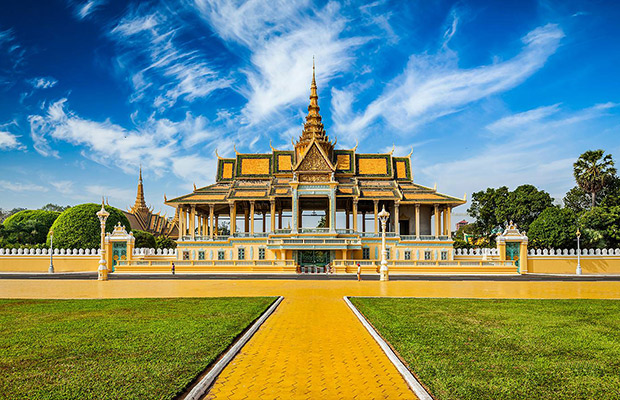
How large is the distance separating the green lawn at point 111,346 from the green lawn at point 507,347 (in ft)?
11.9

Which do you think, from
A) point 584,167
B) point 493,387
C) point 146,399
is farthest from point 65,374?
point 584,167

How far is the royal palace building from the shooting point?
38.2 m

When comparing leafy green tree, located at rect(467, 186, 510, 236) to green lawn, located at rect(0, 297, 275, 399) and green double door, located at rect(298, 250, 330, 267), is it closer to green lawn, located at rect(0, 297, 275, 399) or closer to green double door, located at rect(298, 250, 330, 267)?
green double door, located at rect(298, 250, 330, 267)

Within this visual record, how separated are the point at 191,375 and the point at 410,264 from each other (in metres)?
31.0

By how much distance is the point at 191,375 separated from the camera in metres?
6.29

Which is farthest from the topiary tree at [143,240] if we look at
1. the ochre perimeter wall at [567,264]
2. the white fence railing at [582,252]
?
the white fence railing at [582,252]

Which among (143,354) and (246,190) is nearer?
(143,354)

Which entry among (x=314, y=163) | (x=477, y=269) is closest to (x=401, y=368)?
(x=477, y=269)

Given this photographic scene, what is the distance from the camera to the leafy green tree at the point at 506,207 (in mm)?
49812

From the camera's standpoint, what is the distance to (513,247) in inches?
1465

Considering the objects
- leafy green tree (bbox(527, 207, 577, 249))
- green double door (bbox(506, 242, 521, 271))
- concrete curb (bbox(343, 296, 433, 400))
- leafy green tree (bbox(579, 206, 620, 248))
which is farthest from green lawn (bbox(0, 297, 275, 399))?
leafy green tree (bbox(579, 206, 620, 248))

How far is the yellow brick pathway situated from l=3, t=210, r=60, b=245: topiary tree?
180 feet

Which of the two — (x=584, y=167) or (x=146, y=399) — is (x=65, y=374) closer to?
(x=146, y=399)

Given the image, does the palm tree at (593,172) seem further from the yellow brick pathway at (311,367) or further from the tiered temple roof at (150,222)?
the tiered temple roof at (150,222)
